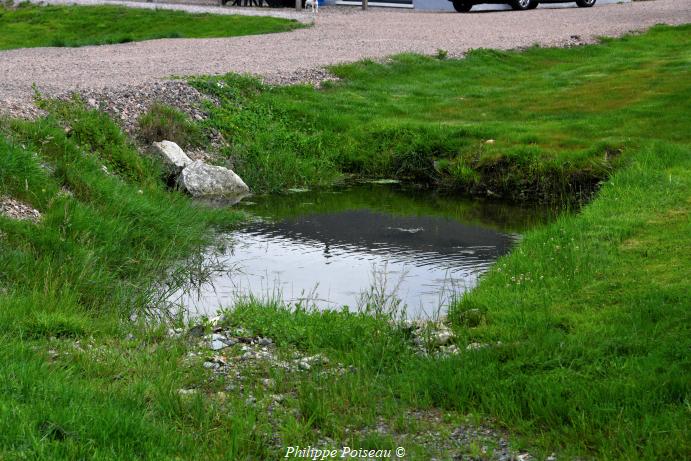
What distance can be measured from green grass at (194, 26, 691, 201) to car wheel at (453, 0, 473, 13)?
1362 cm

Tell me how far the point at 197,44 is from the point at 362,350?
16.9 m

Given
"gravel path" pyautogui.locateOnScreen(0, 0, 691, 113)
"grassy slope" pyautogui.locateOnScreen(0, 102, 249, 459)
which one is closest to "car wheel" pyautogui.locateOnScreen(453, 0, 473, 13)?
"gravel path" pyautogui.locateOnScreen(0, 0, 691, 113)

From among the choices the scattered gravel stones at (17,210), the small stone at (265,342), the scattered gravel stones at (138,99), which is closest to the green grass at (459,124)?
the scattered gravel stones at (138,99)

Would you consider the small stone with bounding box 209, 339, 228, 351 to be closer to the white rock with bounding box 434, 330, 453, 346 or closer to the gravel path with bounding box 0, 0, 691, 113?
the white rock with bounding box 434, 330, 453, 346

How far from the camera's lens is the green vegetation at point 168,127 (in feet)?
44.8

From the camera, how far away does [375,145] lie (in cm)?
1505

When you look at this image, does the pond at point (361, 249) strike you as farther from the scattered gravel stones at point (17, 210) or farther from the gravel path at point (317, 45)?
the gravel path at point (317, 45)

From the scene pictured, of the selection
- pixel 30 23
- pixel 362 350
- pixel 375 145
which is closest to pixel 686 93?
pixel 375 145

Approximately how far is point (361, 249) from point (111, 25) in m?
20.0

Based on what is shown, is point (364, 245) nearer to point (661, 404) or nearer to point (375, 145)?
point (375, 145)

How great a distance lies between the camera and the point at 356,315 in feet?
25.4

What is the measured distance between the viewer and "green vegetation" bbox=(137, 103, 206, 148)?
13.7 metres

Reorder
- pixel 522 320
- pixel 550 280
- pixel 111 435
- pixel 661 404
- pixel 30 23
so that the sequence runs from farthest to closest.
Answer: pixel 30 23 → pixel 550 280 → pixel 522 320 → pixel 661 404 → pixel 111 435

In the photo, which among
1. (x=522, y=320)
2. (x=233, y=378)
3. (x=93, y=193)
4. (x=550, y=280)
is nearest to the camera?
(x=233, y=378)
